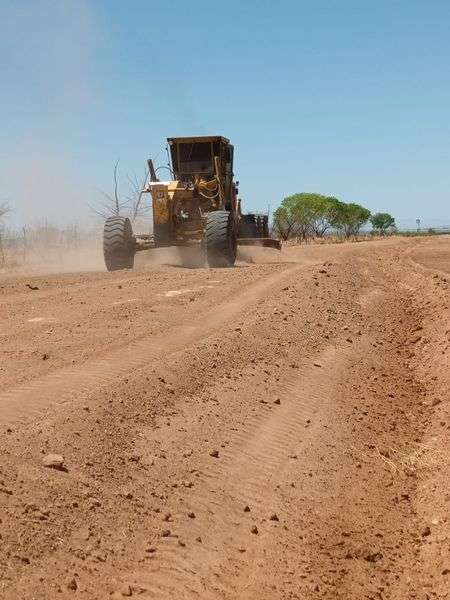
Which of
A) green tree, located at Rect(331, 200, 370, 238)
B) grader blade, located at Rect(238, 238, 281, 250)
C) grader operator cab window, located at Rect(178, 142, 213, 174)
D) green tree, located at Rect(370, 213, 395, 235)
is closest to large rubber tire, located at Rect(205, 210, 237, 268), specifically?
grader operator cab window, located at Rect(178, 142, 213, 174)

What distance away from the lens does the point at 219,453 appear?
6.16m

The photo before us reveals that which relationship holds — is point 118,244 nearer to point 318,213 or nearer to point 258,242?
point 258,242

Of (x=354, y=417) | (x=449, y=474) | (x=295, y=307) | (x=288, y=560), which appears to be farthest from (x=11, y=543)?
(x=295, y=307)

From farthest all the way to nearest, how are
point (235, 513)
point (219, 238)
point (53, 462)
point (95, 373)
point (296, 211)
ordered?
point (296, 211) < point (219, 238) < point (95, 373) < point (235, 513) < point (53, 462)

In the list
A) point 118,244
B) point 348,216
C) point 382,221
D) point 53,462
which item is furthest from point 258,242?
point 382,221

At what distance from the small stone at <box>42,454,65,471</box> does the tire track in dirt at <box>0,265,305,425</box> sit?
0.70 m

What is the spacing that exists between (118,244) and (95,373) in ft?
36.3

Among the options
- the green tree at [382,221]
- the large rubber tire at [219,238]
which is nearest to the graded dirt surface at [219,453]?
the large rubber tire at [219,238]

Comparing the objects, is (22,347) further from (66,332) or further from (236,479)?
(236,479)

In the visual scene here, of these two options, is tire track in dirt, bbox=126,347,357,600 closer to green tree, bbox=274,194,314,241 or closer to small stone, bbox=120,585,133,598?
small stone, bbox=120,585,133,598

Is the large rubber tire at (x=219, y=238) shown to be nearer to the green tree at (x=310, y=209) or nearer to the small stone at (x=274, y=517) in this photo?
the small stone at (x=274, y=517)

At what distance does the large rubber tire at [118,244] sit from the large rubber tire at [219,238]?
193 centimetres

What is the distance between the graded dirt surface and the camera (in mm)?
4535

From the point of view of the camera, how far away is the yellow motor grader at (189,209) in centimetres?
1794
